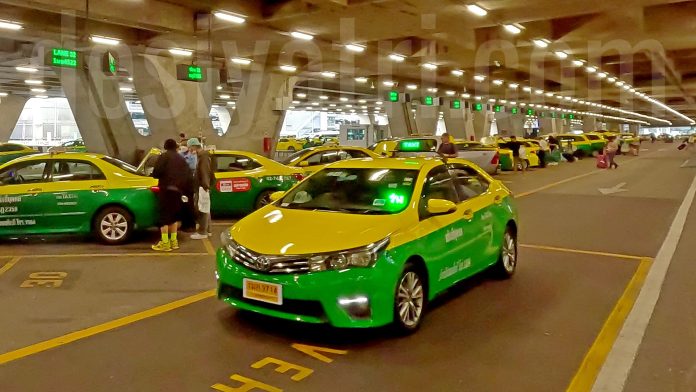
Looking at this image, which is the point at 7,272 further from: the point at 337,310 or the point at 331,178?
the point at 337,310

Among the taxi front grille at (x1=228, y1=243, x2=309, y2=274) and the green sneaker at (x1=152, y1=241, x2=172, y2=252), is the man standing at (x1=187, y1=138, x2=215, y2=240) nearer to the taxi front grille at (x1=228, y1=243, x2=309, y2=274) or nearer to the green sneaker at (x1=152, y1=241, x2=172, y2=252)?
the green sneaker at (x1=152, y1=241, x2=172, y2=252)

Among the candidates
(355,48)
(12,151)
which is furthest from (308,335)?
(12,151)

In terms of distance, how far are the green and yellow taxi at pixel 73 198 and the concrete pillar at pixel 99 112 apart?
1117 centimetres

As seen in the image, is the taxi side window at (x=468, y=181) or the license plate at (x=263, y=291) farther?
the taxi side window at (x=468, y=181)

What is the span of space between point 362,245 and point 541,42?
16203 millimetres

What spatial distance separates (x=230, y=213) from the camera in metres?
13.0

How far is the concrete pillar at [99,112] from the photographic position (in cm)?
2111

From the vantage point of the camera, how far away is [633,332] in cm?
563

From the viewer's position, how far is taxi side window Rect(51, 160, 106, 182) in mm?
10109

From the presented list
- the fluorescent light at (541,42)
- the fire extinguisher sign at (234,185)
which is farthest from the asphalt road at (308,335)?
the fluorescent light at (541,42)

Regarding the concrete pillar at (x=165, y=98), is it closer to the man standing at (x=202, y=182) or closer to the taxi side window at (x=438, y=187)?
the man standing at (x=202, y=182)

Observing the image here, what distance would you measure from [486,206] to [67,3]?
10246mm

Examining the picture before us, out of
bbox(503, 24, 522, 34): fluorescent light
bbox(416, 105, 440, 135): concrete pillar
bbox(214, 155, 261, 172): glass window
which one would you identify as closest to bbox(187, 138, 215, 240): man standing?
bbox(214, 155, 261, 172): glass window

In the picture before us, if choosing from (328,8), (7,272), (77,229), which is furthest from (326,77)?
(7,272)
